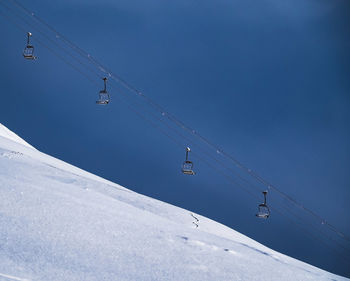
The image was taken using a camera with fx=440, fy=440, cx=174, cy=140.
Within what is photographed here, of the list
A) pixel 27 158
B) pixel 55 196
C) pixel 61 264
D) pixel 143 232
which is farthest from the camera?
pixel 27 158

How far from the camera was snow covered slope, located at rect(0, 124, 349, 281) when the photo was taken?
4.30 metres

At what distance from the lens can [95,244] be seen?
5027 millimetres

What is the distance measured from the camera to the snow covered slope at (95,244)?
430 cm

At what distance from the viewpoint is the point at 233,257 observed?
19.6ft

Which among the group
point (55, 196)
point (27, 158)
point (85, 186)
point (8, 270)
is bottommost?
point (8, 270)

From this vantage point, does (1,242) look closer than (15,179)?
Yes

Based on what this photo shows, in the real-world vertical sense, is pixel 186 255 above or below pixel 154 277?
above

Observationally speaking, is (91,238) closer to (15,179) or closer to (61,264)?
(61,264)

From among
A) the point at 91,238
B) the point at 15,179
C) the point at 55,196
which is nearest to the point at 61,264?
the point at 91,238

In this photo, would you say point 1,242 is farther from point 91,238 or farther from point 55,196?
point 55,196

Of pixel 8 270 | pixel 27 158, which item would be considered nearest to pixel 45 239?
pixel 8 270

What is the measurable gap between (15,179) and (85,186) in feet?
5.34

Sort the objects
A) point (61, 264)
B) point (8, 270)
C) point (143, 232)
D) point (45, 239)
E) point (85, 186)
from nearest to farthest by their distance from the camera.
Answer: point (8, 270)
point (61, 264)
point (45, 239)
point (143, 232)
point (85, 186)

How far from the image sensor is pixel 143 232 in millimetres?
5957
